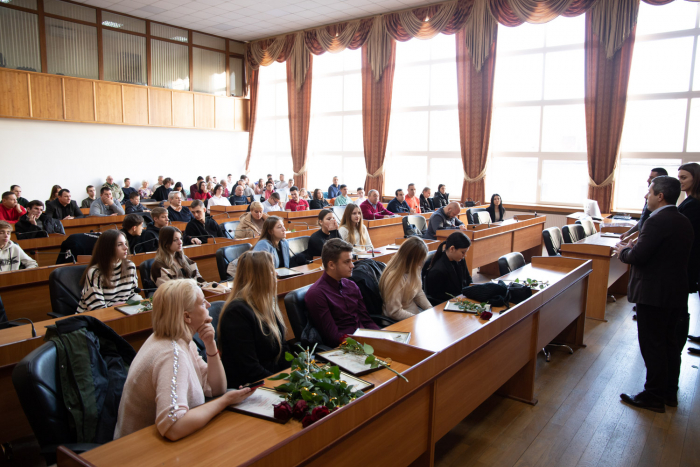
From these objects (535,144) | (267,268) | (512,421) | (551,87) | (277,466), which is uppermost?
(551,87)

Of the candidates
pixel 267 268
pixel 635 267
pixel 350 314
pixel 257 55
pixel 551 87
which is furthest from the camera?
pixel 257 55

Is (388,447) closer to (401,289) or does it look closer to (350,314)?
(350,314)

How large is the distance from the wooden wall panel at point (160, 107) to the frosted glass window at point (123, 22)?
5.39 feet

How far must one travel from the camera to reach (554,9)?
921 centimetres

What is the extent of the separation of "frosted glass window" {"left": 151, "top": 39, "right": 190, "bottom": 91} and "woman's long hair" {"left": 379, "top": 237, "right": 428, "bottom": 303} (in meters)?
11.8

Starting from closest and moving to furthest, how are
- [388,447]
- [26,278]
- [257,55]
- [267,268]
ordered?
[388,447], [267,268], [26,278], [257,55]

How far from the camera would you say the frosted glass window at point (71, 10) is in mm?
10922

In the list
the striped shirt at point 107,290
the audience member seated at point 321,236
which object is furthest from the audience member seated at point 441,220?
the striped shirt at point 107,290

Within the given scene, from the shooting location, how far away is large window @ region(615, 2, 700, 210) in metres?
8.70

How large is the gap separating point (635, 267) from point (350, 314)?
6.63 ft

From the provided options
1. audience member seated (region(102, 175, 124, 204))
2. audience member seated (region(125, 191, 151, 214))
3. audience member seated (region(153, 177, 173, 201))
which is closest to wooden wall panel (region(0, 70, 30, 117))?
audience member seated (region(102, 175, 124, 204))

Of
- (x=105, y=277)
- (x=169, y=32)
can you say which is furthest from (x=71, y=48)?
(x=105, y=277)

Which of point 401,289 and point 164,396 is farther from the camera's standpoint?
point 401,289

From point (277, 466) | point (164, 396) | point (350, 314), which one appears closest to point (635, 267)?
point (350, 314)
